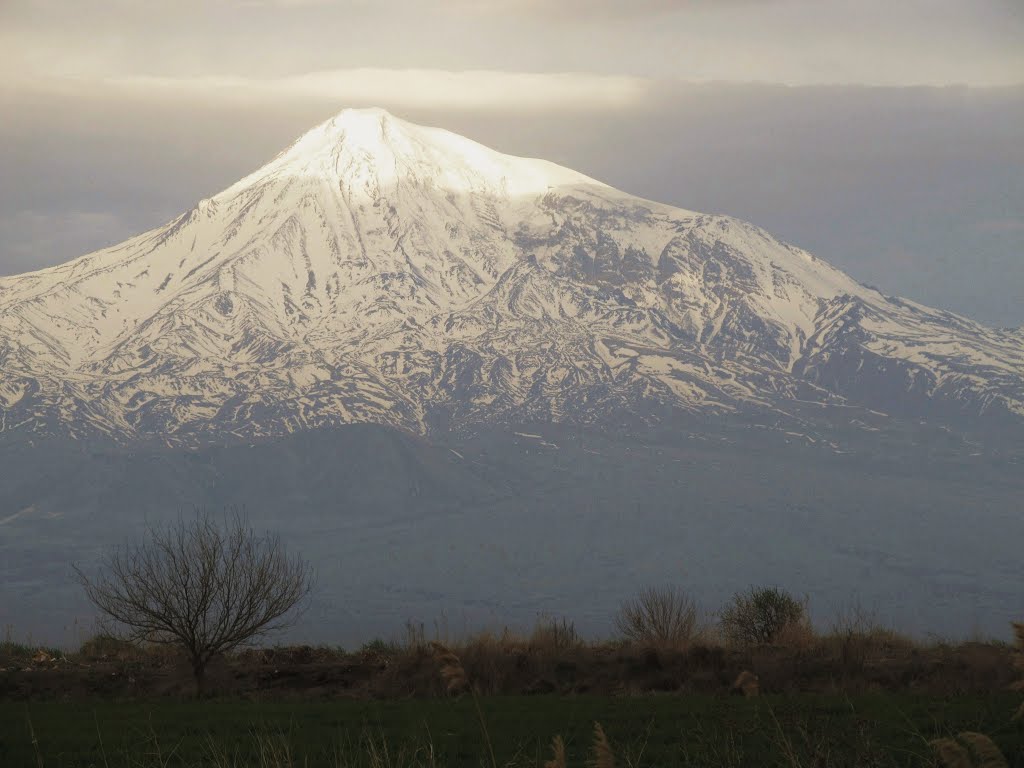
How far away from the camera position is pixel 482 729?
18359 millimetres

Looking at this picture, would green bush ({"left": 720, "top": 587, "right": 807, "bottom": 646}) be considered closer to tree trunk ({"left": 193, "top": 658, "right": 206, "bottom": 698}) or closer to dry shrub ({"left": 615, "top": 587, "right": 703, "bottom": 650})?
dry shrub ({"left": 615, "top": 587, "right": 703, "bottom": 650})

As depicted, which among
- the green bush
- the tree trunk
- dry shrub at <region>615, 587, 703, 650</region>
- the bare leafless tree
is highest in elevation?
the bare leafless tree

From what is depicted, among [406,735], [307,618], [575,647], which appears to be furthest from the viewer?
[307,618]

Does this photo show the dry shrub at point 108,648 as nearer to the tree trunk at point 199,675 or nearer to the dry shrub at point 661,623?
the tree trunk at point 199,675

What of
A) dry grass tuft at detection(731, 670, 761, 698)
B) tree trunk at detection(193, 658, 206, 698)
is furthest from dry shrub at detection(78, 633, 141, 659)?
dry grass tuft at detection(731, 670, 761, 698)

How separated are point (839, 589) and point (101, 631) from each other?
16994 cm

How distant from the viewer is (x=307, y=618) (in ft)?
569

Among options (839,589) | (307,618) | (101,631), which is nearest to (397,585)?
→ (307,618)

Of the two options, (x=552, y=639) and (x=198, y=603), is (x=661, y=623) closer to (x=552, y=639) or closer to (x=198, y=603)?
(x=552, y=639)

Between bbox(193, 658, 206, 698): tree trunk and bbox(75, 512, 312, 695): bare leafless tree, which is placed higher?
bbox(75, 512, 312, 695): bare leafless tree

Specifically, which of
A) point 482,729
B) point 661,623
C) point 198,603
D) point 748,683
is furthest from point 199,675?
point 748,683

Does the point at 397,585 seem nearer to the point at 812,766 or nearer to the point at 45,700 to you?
the point at 45,700

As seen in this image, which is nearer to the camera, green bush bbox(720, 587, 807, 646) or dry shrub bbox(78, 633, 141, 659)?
dry shrub bbox(78, 633, 141, 659)

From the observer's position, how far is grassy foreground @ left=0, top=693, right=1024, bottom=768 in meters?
18.0
